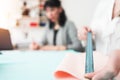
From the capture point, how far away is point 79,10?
3148 mm

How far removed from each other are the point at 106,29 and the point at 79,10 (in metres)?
2.05

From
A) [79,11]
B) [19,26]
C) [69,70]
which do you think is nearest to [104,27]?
[69,70]

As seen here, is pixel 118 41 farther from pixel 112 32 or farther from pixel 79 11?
pixel 79 11

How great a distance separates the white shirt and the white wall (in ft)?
6.12

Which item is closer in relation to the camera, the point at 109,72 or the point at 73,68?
the point at 109,72

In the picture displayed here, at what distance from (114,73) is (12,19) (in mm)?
2959

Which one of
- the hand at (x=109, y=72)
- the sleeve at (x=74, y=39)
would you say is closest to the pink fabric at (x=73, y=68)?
the hand at (x=109, y=72)

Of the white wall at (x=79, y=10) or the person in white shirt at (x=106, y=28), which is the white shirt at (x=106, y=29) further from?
the white wall at (x=79, y=10)

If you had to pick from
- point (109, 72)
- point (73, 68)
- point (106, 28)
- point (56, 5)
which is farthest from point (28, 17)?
point (109, 72)

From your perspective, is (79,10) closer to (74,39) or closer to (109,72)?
(74,39)

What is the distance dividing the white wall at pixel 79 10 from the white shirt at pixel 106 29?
187 centimetres

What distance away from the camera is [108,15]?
1152mm

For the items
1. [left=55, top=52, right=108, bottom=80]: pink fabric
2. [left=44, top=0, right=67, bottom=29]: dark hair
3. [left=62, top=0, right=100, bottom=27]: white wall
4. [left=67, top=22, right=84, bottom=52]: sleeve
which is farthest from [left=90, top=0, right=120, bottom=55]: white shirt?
[left=62, top=0, right=100, bottom=27]: white wall

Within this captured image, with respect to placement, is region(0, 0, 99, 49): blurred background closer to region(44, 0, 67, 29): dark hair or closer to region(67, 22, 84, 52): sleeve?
region(44, 0, 67, 29): dark hair
